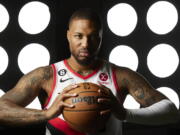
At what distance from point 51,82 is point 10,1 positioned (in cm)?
99

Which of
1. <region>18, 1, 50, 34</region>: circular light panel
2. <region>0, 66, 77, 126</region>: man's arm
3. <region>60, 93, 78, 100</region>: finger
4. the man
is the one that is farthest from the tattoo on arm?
<region>18, 1, 50, 34</region>: circular light panel

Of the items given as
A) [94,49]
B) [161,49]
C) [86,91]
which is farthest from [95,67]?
[161,49]

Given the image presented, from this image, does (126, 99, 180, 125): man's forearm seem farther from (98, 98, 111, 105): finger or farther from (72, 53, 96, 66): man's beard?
(72, 53, 96, 66): man's beard

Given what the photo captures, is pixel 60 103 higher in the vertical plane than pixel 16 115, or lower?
higher

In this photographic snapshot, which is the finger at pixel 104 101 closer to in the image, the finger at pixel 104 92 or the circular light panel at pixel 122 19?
the finger at pixel 104 92

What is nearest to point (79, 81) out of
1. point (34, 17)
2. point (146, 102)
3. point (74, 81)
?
point (74, 81)

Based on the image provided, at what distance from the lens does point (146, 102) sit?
84.7 inches

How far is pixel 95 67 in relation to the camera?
222 centimetres

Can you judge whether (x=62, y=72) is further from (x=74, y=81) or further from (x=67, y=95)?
(x=67, y=95)

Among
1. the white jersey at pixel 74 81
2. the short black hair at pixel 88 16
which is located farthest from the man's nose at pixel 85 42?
the white jersey at pixel 74 81

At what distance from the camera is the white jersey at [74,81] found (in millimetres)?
2133

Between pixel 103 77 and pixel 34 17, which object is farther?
pixel 34 17

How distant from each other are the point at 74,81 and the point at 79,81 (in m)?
0.03

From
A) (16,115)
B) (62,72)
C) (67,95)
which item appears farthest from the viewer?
(62,72)
